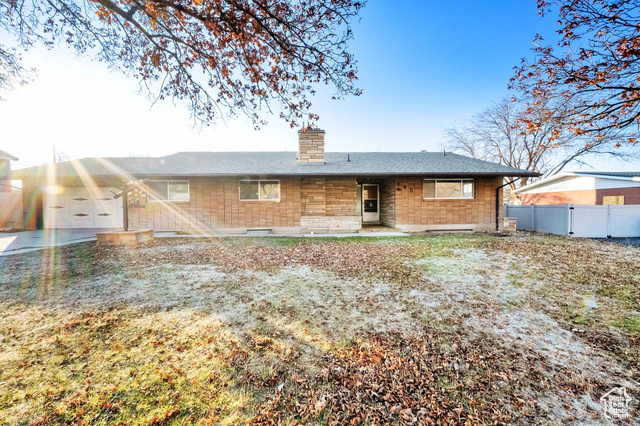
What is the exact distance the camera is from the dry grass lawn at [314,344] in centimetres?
186

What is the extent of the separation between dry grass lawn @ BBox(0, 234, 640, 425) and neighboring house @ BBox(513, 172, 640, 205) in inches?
651

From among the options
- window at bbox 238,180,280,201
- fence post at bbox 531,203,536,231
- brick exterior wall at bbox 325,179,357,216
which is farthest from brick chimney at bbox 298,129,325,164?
fence post at bbox 531,203,536,231

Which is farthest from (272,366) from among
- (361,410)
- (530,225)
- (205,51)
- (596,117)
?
(530,225)

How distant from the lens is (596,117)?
4914 millimetres

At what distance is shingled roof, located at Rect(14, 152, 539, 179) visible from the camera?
33.9ft

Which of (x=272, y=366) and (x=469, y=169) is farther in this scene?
(x=469, y=169)

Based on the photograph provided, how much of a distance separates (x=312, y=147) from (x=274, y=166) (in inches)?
83.3

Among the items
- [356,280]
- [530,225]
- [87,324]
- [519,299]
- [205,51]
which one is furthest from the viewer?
[530,225]

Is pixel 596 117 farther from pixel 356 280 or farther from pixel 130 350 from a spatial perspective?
pixel 130 350

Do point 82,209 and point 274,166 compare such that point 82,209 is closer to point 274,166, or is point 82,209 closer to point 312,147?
point 274,166

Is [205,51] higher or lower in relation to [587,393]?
higher

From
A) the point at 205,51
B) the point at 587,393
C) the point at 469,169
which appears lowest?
the point at 587,393

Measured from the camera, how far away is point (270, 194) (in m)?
11.0

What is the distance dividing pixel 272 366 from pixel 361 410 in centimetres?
90
